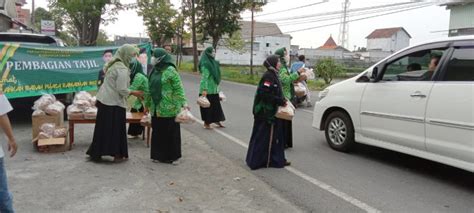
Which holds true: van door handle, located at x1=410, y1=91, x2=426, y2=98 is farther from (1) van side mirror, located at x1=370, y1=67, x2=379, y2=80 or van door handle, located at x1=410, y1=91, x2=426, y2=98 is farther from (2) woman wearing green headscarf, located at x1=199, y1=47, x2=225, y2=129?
(2) woman wearing green headscarf, located at x1=199, y1=47, x2=225, y2=129

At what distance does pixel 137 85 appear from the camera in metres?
6.63

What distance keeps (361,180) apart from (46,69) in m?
6.61

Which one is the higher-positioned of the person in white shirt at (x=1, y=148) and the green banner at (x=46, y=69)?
the green banner at (x=46, y=69)

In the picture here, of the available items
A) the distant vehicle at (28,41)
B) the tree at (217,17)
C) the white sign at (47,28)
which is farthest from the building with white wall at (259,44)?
the distant vehicle at (28,41)

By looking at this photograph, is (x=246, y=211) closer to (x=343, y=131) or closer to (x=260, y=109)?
(x=260, y=109)

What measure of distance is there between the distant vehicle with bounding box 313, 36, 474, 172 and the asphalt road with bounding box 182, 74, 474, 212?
1.15 feet

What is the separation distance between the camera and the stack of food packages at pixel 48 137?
21.6ft

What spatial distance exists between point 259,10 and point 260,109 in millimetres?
28229

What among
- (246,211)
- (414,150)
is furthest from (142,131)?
(414,150)

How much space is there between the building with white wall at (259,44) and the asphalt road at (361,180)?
5776 cm

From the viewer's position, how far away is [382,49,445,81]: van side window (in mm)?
5895

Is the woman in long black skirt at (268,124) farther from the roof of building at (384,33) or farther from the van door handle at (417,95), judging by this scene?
the roof of building at (384,33)

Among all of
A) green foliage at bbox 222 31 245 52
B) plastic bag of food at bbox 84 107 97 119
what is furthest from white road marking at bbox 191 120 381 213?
green foliage at bbox 222 31 245 52

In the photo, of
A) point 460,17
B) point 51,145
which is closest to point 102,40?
point 460,17
